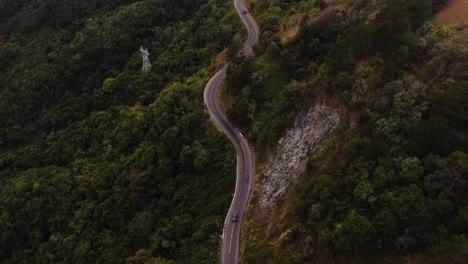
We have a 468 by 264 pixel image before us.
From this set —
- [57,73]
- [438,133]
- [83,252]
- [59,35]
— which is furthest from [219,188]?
[59,35]

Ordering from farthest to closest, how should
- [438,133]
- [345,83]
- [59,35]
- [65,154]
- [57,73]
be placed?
[59,35], [57,73], [65,154], [345,83], [438,133]

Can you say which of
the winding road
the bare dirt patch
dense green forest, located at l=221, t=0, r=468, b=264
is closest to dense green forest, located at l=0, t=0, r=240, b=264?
the winding road

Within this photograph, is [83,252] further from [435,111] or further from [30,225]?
[435,111]

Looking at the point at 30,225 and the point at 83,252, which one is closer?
the point at 83,252

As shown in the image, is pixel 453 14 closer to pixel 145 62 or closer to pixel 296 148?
pixel 296 148

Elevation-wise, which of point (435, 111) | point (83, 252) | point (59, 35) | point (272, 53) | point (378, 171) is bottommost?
point (83, 252)

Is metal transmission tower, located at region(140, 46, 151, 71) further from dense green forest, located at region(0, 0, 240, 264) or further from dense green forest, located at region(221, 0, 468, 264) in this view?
dense green forest, located at region(221, 0, 468, 264)

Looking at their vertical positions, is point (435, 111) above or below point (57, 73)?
below
